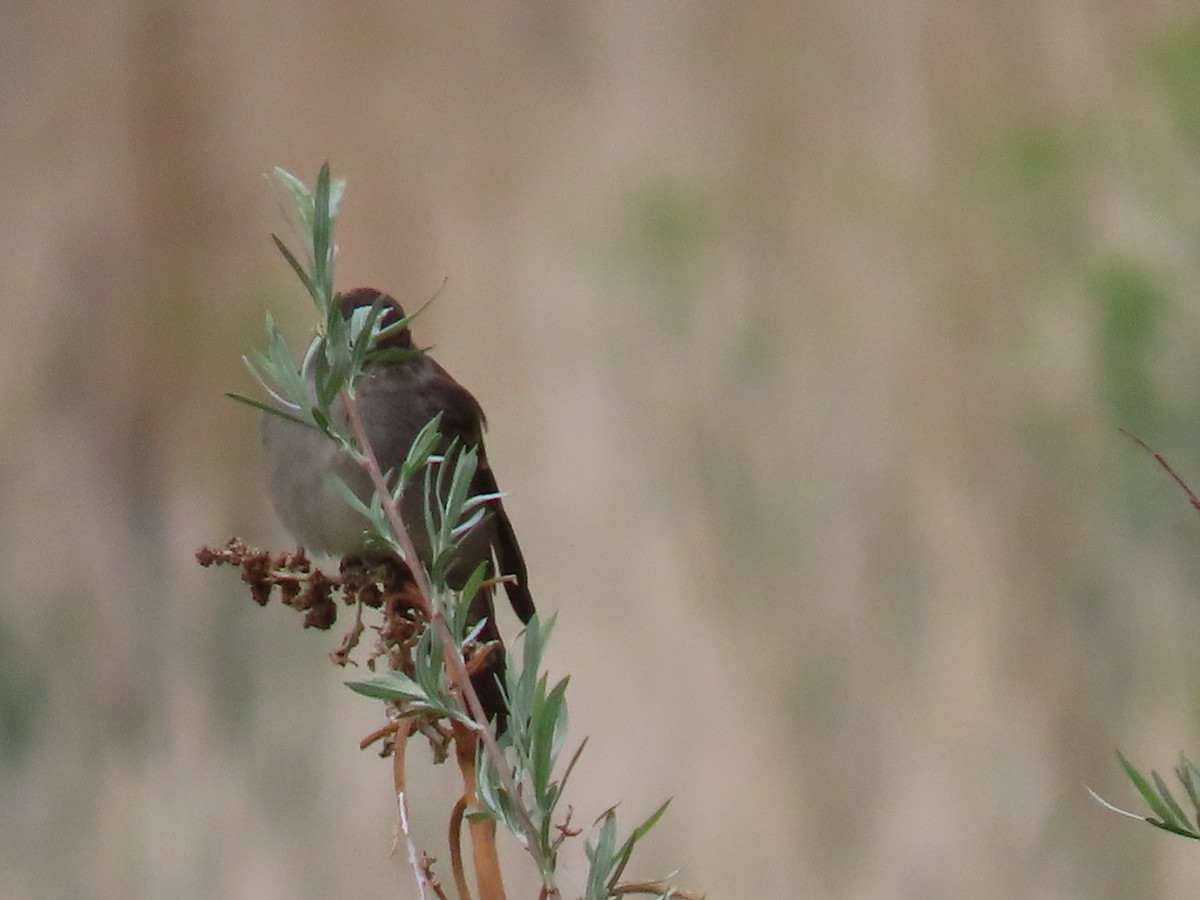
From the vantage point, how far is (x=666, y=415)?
1973mm

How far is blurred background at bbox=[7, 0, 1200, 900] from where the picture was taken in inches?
74.5

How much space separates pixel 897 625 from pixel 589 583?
0.37 metres

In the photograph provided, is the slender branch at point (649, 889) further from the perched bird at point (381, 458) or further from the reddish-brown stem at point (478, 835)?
the perched bird at point (381, 458)

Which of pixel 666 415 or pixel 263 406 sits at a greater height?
pixel 263 406

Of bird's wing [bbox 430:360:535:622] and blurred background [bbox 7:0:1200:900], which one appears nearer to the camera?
bird's wing [bbox 430:360:535:622]

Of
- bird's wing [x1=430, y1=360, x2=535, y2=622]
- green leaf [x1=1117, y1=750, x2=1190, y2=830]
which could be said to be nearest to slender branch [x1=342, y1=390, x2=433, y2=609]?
green leaf [x1=1117, y1=750, x2=1190, y2=830]

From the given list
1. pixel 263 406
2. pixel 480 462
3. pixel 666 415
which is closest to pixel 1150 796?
pixel 263 406

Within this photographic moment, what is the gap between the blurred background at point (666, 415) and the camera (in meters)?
1.89

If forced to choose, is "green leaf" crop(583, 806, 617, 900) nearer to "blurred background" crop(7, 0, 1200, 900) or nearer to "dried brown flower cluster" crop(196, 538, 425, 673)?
"dried brown flower cluster" crop(196, 538, 425, 673)

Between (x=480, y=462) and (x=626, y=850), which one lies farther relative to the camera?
(x=480, y=462)

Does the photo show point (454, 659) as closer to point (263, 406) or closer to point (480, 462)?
point (263, 406)

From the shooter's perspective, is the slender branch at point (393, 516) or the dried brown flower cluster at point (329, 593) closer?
the slender branch at point (393, 516)

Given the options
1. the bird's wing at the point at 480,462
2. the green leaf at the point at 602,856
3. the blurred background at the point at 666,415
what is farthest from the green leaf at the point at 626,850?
the blurred background at the point at 666,415

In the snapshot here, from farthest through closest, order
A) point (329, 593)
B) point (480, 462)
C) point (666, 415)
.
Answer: point (666, 415) → point (480, 462) → point (329, 593)
